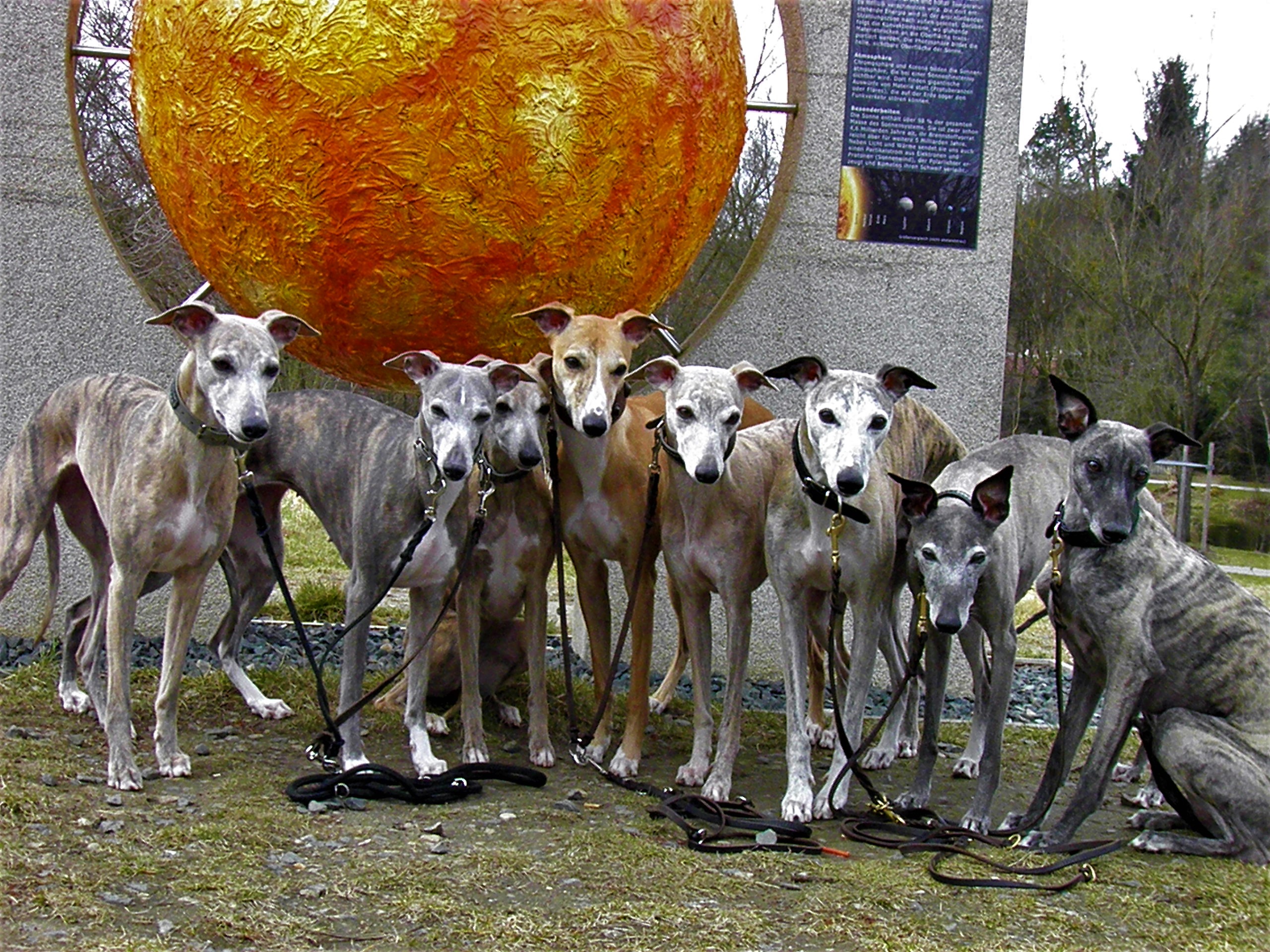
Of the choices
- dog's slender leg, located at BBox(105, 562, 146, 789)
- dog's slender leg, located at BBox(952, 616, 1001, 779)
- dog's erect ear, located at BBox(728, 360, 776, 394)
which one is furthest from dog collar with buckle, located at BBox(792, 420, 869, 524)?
dog's slender leg, located at BBox(105, 562, 146, 789)

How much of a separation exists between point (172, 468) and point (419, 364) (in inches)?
50.0

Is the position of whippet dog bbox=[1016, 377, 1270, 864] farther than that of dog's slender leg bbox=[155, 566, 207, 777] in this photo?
No

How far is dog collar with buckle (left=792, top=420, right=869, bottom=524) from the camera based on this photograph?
5766 millimetres

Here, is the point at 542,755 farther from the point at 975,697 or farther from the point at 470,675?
the point at 975,697

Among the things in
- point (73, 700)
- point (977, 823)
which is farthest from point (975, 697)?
point (73, 700)

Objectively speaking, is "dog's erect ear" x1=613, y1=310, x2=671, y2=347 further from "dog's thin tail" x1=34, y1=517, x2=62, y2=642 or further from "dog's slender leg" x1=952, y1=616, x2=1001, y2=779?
"dog's thin tail" x1=34, y1=517, x2=62, y2=642

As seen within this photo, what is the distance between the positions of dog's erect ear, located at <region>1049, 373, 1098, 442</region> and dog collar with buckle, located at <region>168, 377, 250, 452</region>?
3.74 m

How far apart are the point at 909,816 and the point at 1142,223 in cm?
1783

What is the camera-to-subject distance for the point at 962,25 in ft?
28.9

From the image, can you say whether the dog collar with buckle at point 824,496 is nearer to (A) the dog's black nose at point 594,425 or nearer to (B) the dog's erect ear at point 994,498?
(B) the dog's erect ear at point 994,498

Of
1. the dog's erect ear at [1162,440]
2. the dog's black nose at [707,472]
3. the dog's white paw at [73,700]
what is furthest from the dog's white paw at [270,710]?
the dog's erect ear at [1162,440]

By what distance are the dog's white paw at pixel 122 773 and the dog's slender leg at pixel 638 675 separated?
236cm

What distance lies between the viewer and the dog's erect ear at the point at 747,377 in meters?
6.23

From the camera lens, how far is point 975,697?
21.7ft
